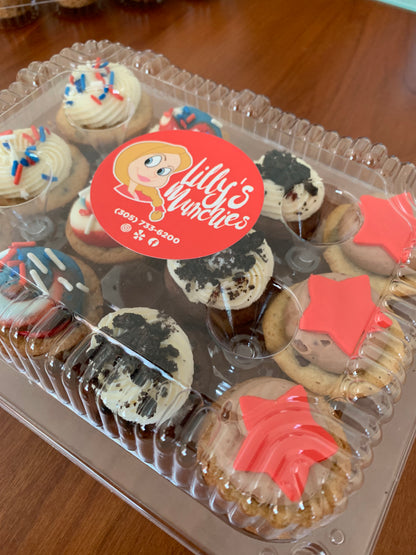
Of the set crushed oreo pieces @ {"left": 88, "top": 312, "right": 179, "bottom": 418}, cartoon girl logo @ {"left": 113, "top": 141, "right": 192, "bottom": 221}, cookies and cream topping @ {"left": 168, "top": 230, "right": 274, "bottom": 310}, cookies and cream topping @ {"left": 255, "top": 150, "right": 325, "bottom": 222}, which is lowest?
crushed oreo pieces @ {"left": 88, "top": 312, "right": 179, "bottom": 418}

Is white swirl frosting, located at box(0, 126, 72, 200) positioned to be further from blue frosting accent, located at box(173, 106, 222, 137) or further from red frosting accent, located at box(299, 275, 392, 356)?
red frosting accent, located at box(299, 275, 392, 356)

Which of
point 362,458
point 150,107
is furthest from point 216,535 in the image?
point 150,107

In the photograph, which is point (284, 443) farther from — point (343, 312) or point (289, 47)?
point (289, 47)

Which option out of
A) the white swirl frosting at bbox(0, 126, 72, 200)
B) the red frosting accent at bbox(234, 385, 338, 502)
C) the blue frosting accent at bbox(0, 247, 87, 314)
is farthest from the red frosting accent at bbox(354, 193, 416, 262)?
the white swirl frosting at bbox(0, 126, 72, 200)

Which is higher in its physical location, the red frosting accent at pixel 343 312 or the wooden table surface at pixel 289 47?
the wooden table surface at pixel 289 47

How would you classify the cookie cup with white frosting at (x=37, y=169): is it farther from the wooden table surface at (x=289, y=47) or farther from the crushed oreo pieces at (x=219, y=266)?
the wooden table surface at (x=289, y=47)

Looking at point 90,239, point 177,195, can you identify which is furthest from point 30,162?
point 177,195

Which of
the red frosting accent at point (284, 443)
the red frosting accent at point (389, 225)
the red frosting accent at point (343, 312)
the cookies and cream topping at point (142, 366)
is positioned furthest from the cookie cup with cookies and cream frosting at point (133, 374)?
the red frosting accent at point (389, 225)
